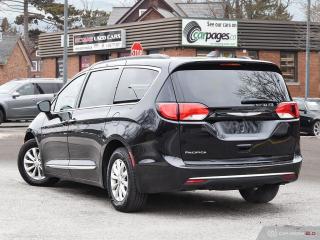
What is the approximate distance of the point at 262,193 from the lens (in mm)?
8500

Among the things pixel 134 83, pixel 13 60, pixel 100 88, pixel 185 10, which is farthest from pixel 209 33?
pixel 13 60

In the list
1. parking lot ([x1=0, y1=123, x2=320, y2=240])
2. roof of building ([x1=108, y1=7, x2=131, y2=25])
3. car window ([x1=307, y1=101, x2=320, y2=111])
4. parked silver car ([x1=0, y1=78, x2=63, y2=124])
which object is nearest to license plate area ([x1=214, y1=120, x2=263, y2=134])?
parking lot ([x1=0, y1=123, x2=320, y2=240])

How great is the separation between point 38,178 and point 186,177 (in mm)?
3314

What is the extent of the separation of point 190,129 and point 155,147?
1.33ft

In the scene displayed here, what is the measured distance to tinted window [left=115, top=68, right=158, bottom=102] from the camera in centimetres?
774

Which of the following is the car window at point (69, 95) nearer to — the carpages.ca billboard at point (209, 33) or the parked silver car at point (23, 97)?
the parked silver car at point (23, 97)

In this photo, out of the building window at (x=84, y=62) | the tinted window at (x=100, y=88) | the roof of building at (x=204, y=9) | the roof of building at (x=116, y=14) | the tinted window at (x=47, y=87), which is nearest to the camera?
the tinted window at (x=100, y=88)

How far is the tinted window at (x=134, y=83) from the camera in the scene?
7.74 meters

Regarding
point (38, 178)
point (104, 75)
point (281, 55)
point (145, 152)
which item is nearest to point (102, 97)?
point (104, 75)

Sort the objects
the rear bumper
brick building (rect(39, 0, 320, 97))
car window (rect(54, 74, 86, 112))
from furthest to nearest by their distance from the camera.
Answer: brick building (rect(39, 0, 320, 97)), car window (rect(54, 74, 86, 112)), the rear bumper

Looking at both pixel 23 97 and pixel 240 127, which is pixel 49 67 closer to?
pixel 23 97

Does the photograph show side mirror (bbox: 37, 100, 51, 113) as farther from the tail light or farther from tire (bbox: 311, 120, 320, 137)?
tire (bbox: 311, 120, 320, 137)

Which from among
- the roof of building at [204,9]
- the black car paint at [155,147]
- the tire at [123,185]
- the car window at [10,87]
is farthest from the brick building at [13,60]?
the tire at [123,185]

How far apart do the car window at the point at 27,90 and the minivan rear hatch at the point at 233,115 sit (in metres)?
18.6
